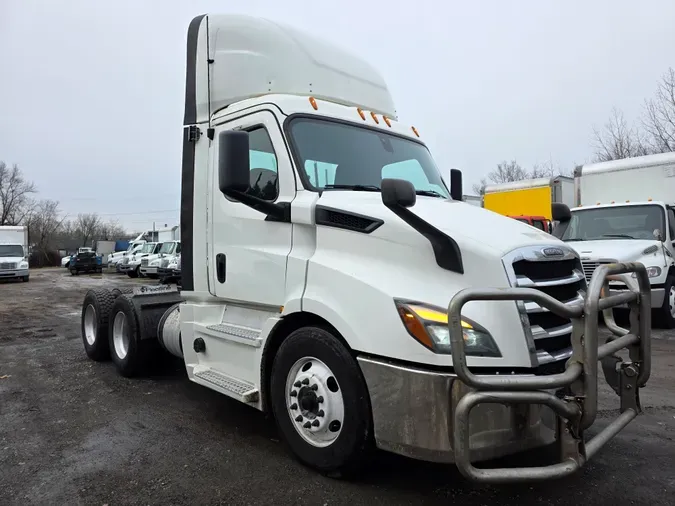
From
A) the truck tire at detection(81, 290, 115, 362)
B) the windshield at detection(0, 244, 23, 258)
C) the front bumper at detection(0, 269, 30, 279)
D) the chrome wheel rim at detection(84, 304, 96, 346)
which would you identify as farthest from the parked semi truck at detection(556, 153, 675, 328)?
the windshield at detection(0, 244, 23, 258)

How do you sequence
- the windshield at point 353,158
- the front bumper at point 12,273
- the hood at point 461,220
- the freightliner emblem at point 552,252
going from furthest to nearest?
the front bumper at point 12,273 → the windshield at point 353,158 → the freightliner emblem at point 552,252 → the hood at point 461,220

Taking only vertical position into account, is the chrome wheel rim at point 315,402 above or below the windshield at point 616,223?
below

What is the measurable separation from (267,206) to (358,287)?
1082 millimetres

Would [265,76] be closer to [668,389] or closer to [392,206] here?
[392,206]

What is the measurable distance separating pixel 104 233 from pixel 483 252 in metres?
97.4

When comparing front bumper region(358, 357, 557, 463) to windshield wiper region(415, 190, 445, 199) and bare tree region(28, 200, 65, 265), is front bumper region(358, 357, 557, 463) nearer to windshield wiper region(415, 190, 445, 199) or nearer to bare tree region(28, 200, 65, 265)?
windshield wiper region(415, 190, 445, 199)

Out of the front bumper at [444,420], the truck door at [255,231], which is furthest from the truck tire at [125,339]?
the front bumper at [444,420]

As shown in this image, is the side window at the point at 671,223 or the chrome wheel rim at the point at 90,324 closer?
the chrome wheel rim at the point at 90,324

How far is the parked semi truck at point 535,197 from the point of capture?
47.2 feet

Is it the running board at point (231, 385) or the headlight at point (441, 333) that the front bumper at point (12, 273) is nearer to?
the running board at point (231, 385)

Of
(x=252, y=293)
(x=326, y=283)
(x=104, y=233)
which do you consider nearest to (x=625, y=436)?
(x=326, y=283)

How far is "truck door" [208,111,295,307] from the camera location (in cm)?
370

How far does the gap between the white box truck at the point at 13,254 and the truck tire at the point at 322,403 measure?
28726 millimetres

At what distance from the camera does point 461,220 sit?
10.7ft
